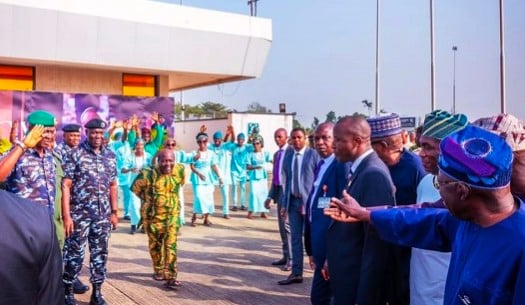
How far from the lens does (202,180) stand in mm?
11055

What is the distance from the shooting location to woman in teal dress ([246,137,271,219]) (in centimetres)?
1181

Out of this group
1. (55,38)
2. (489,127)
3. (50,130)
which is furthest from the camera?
(55,38)

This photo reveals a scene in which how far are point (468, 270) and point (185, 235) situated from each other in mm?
8166

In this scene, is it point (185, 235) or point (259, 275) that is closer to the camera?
point (259, 275)

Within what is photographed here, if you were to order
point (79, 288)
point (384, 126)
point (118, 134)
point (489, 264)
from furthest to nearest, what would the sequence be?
1. point (118, 134)
2. point (79, 288)
3. point (384, 126)
4. point (489, 264)

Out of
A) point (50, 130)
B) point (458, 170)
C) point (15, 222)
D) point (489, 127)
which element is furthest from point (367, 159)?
point (50, 130)

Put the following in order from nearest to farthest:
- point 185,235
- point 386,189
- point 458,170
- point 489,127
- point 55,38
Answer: point 458,170 → point 489,127 → point 386,189 → point 185,235 → point 55,38

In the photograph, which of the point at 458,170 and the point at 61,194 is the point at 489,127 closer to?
the point at 458,170

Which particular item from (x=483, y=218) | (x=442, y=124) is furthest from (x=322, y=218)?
(x=483, y=218)

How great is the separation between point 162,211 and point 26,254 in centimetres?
470

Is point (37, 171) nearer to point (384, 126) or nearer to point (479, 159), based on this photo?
point (384, 126)

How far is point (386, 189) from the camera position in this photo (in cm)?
324

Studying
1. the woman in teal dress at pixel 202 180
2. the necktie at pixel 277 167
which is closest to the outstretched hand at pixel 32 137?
the necktie at pixel 277 167

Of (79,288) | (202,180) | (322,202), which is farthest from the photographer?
(202,180)
